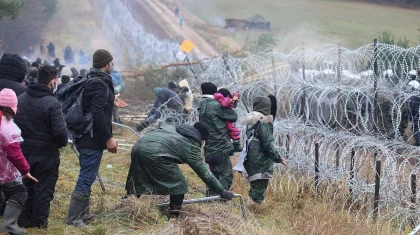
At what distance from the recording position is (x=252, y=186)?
671 cm

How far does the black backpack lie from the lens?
5164 mm

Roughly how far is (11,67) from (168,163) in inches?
80.3

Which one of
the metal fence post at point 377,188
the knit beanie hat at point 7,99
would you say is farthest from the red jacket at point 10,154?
the metal fence post at point 377,188

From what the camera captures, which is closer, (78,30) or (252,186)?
(252,186)

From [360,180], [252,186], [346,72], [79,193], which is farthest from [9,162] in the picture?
[346,72]

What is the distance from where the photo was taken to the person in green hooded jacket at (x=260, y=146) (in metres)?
6.45

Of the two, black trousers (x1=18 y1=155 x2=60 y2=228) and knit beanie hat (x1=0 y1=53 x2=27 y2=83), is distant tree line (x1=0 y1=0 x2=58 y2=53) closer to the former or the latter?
knit beanie hat (x1=0 y1=53 x2=27 y2=83)

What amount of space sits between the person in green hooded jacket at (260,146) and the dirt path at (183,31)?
2490 centimetres

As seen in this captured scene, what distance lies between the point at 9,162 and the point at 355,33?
3444 centimetres

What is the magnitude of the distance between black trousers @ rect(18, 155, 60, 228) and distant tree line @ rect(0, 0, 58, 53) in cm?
2497

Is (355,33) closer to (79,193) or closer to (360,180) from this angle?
(360,180)

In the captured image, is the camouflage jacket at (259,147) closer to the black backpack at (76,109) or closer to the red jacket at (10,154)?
the black backpack at (76,109)

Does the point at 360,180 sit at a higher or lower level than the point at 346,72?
lower

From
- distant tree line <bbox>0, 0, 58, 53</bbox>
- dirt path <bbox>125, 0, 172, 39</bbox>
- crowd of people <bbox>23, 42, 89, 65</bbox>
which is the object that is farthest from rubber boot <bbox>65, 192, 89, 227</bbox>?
dirt path <bbox>125, 0, 172, 39</bbox>
